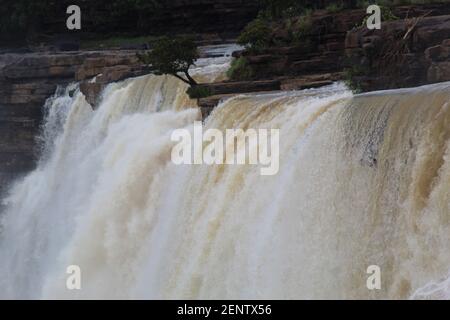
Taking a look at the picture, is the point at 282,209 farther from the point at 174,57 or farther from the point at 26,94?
the point at 26,94

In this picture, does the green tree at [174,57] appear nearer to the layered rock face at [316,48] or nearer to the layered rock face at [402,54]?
the layered rock face at [316,48]

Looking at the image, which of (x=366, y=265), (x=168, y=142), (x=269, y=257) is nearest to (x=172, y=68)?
(x=168, y=142)

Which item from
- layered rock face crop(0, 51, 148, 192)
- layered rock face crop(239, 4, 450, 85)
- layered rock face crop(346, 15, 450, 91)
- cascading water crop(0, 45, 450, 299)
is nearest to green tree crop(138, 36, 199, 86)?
cascading water crop(0, 45, 450, 299)

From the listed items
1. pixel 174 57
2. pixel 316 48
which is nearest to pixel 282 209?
pixel 174 57

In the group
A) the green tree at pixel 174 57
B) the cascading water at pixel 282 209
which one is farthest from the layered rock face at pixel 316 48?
the cascading water at pixel 282 209

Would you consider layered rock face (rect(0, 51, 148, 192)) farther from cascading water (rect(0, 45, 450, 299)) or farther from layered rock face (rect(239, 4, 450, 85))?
cascading water (rect(0, 45, 450, 299))

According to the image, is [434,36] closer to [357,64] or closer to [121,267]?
[357,64]
